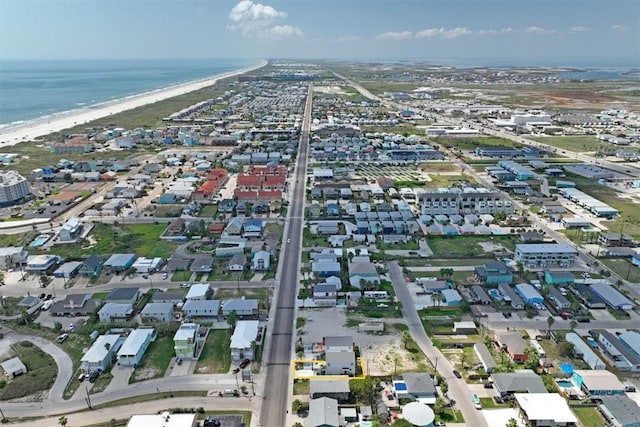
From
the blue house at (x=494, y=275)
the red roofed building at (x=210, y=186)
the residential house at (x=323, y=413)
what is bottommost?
the residential house at (x=323, y=413)

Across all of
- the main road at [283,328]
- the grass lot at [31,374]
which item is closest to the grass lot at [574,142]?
the main road at [283,328]

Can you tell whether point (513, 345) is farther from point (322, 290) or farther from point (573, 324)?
point (322, 290)

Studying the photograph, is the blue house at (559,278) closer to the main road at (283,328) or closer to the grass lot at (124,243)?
the main road at (283,328)

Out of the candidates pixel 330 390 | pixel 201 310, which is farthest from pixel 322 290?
pixel 330 390

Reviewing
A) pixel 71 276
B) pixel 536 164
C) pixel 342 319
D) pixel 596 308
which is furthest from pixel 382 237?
pixel 536 164

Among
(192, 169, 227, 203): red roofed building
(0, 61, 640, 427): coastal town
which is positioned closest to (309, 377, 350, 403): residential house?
(0, 61, 640, 427): coastal town

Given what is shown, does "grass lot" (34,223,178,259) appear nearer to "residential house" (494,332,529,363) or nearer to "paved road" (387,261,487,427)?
"paved road" (387,261,487,427)
